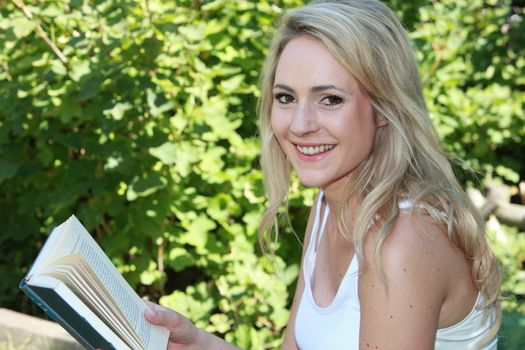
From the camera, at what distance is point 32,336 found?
3031mm

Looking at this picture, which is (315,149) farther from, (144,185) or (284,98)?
(144,185)

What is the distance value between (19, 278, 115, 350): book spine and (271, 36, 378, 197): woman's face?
0.69 m

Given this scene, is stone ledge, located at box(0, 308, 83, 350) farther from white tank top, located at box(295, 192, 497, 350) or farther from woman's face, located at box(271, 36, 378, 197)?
woman's face, located at box(271, 36, 378, 197)

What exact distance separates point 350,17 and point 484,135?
9.33ft

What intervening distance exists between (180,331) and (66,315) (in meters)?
0.59

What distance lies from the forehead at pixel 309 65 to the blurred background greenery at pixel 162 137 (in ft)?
3.04

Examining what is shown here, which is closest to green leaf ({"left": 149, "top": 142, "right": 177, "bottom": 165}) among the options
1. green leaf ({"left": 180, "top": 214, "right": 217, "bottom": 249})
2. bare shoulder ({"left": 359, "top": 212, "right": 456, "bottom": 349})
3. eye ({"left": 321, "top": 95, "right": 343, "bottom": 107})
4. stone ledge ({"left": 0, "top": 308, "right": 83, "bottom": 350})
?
green leaf ({"left": 180, "top": 214, "right": 217, "bottom": 249})

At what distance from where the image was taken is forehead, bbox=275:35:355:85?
74.8 inches

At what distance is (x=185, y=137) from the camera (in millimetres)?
3096

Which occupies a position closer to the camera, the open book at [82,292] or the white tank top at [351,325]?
the open book at [82,292]

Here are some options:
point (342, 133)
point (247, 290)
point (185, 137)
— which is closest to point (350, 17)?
point (342, 133)

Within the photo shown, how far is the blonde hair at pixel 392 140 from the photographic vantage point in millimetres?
1854

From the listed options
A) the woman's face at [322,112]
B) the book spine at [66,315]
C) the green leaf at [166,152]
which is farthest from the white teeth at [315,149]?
the green leaf at [166,152]

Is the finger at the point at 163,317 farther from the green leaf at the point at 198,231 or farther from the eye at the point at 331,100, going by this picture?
the green leaf at the point at 198,231
